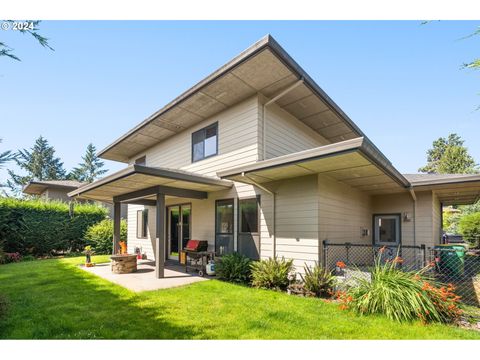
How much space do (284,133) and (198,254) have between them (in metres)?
4.54

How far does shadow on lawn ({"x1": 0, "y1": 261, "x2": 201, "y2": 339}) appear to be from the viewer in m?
3.70

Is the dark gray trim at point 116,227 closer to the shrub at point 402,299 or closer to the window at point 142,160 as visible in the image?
the window at point 142,160

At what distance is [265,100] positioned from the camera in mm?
7613

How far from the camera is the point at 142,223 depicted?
1259 centimetres

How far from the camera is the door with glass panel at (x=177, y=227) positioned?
9852mm

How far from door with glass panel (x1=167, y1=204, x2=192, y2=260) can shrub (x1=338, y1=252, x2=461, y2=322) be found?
633cm

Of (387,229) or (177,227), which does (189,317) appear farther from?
(387,229)

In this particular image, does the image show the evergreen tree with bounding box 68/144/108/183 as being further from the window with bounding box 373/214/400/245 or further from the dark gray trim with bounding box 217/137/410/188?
the window with bounding box 373/214/400/245

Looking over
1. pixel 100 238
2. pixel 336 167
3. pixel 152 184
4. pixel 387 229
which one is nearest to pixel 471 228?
pixel 387 229

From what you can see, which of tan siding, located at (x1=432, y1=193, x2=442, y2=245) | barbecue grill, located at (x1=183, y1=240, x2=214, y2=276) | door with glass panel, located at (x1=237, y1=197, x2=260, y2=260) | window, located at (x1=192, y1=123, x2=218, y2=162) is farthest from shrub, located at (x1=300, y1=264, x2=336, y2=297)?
tan siding, located at (x1=432, y1=193, x2=442, y2=245)

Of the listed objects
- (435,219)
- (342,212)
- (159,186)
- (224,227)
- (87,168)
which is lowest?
(224,227)
